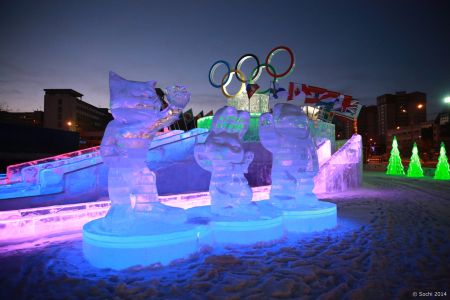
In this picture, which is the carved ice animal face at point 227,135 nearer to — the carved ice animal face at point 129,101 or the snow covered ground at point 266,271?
the carved ice animal face at point 129,101

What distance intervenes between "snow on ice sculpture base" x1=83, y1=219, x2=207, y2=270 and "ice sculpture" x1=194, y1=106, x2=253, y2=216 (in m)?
1.37

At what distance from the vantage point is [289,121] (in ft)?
21.3

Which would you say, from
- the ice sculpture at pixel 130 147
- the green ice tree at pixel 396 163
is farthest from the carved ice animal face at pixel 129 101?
the green ice tree at pixel 396 163

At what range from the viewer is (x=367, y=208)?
347 inches

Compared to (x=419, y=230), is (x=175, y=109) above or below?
above

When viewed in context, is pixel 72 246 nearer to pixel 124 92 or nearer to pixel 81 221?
pixel 81 221

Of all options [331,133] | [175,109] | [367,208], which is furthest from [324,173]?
[175,109]

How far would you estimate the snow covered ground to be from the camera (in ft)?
11.3

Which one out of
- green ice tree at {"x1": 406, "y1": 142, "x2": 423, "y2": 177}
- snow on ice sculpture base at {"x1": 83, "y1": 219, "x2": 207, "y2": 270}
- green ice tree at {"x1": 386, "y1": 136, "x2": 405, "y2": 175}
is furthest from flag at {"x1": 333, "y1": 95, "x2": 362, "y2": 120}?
snow on ice sculpture base at {"x1": 83, "y1": 219, "x2": 207, "y2": 270}

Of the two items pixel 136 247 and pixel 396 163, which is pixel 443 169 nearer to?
pixel 396 163

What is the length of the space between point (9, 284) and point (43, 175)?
660cm

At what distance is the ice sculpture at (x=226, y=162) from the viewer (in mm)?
5703

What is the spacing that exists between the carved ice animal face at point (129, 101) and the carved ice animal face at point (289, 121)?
2.77m

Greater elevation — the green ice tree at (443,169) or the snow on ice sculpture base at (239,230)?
the green ice tree at (443,169)
